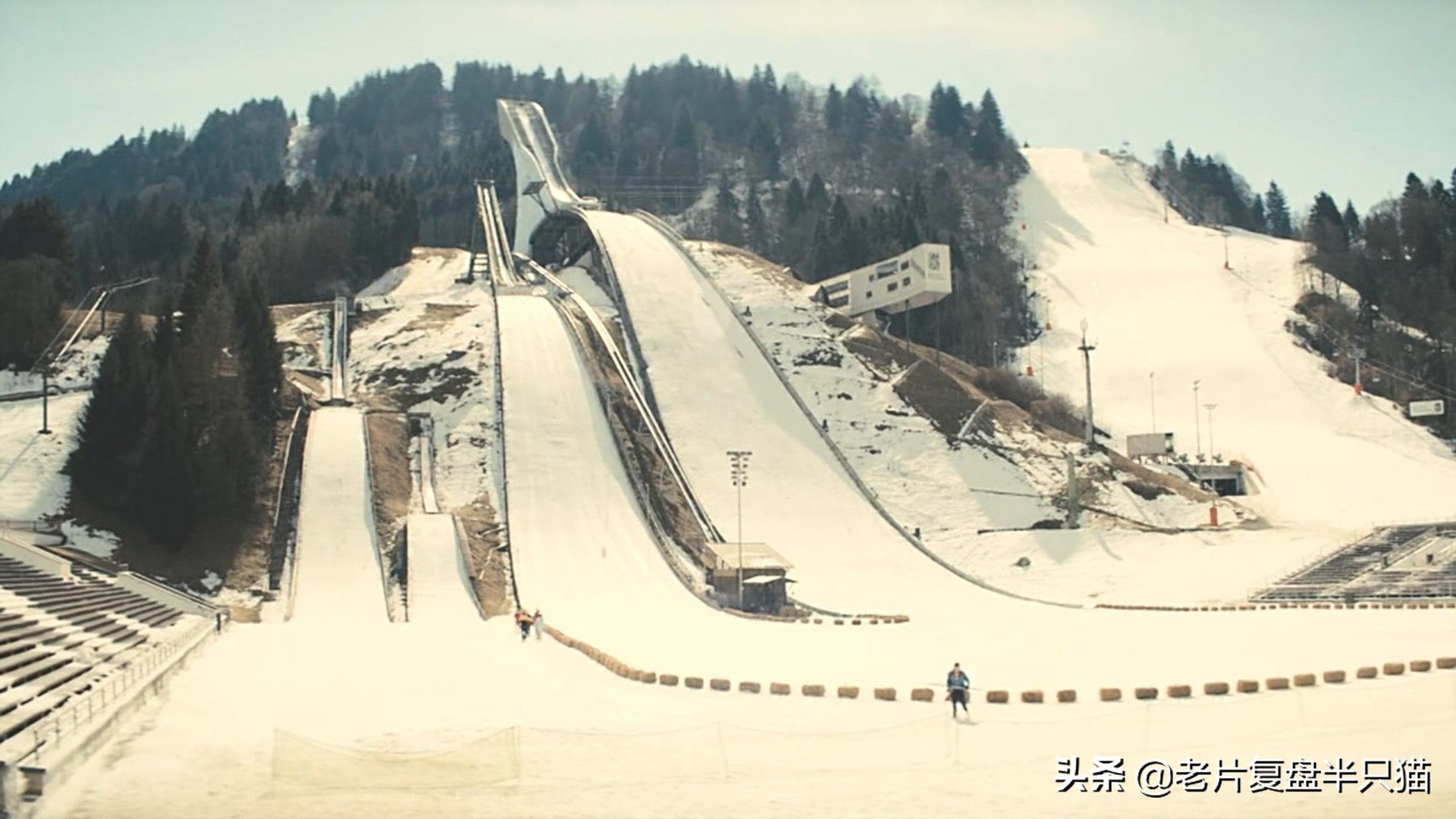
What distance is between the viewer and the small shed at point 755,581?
38.0 meters

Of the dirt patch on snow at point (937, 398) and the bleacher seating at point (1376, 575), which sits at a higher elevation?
the dirt patch on snow at point (937, 398)

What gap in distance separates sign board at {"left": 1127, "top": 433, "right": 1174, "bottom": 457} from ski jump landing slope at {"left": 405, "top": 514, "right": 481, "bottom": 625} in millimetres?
33629

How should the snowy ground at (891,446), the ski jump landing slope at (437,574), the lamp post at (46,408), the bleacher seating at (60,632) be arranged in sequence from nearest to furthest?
the bleacher seating at (60,632) < the ski jump landing slope at (437,574) < the lamp post at (46,408) < the snowy ground at (891,446)

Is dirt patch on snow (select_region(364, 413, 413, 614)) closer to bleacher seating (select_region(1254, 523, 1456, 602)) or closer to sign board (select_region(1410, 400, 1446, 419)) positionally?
bleacher seating (select_region(1254, 523, 1456, 602))

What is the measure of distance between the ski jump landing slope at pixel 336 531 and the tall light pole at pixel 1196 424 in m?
39.3

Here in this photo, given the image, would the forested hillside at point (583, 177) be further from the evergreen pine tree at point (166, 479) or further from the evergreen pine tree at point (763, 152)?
the evergreen pine tree at point (166, 479)

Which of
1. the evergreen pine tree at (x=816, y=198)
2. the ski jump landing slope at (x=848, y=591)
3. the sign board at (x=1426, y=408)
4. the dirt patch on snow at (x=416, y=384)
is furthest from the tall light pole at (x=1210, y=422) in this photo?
the evergreen pine tree at (x=816, y=198)

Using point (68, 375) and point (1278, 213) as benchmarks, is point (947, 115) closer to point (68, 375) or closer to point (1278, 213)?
point (1278, 213)

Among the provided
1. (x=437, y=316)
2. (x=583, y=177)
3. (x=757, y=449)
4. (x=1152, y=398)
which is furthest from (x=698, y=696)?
(x=583, y=177)

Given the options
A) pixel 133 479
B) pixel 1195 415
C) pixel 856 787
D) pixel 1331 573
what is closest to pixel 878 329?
pixel 1195 415

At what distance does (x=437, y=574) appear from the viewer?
37.3 metres

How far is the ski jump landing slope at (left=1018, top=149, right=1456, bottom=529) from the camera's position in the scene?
2302 inches

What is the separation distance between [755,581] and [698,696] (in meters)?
15.8

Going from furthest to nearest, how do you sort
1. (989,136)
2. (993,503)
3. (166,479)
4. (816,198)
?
(989,136) < (816,198) < (993,503) < (166,479)
